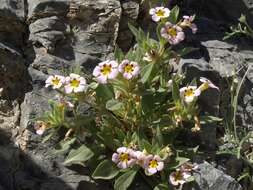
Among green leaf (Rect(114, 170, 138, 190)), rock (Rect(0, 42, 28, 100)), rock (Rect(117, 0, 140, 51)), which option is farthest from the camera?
rock (Rect(117, 0, 140, 51))

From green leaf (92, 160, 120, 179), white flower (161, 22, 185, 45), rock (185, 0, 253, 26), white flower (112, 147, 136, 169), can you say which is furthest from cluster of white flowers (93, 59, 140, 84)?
rock (185, 0, 253, 26)

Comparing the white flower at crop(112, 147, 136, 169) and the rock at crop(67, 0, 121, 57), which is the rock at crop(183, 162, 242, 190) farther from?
the rock at crop(67, 0, 121, 57)

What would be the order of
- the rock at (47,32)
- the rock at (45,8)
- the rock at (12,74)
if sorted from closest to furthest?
the rock at (12,74) < the rock at (47,32) < the rock at (45,8)

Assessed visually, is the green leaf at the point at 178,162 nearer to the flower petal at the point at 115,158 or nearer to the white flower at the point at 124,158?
the white flower at the point at 124,158

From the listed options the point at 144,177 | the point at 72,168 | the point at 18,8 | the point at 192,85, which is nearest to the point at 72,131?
the point at 72,168

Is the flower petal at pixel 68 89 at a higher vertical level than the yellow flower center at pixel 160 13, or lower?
lower

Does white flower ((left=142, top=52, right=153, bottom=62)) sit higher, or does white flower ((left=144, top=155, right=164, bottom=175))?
white flower ((left=142, top=52, right=153, bottom=62))

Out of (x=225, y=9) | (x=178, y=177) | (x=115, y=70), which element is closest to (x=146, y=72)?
(x=115, y=70)

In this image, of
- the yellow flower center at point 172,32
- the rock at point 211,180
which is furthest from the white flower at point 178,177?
the yellow flower center at point 172,32

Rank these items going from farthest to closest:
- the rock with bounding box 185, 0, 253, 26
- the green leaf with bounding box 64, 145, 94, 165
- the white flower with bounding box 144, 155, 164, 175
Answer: the rock with bounding box 185, 0, 253, 26
the green leaf with bounding box 64, 145, 94, 165
the white flower with bounding box 144, 155, 164, 175
